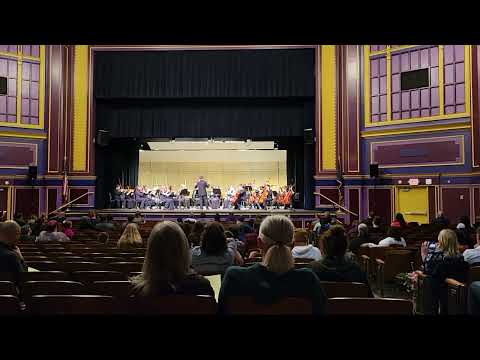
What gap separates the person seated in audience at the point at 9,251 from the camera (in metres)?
3.99

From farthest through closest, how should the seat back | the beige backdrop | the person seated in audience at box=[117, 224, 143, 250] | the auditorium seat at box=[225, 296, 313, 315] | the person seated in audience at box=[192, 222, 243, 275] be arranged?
1. the beige backdrop
2. the person seated in audience at box=[117, 224, 143, 250]
3. the person seated in audience at box=[192, 222, 243, 275]
4. the seat back
5. the auditorium seat at box=[225, 296, 313, 315]

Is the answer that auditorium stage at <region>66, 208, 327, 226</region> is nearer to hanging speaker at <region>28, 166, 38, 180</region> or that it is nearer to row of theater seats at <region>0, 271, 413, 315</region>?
hanging speaker at <region>28, 166, 38, 180</region>

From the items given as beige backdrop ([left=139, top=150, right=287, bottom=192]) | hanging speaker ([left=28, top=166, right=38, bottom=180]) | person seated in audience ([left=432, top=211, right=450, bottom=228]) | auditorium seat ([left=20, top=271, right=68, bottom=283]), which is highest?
beige backdrop ([left=139, top=150, right=287, bottom=192])

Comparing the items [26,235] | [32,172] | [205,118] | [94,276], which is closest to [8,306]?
[94,276]

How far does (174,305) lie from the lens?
250 centimetres

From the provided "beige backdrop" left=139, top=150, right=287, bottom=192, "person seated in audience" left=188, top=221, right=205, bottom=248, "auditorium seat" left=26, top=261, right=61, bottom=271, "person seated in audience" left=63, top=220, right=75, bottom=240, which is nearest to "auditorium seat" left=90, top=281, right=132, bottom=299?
"auditorium seat" left=26, top=261, right=61, bottom=271

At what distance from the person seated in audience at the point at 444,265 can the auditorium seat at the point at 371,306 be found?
2.29 m

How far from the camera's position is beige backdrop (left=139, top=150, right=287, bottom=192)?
77.5 ft

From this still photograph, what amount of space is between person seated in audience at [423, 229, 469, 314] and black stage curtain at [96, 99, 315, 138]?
14707mm

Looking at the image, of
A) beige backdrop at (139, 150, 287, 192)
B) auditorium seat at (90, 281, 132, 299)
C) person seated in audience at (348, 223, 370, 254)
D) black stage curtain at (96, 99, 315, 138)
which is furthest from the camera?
beige backdrop at (139, 150, 287, 192)

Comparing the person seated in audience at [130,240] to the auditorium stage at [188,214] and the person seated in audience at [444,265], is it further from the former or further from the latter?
the auditorium stage at [188,214]

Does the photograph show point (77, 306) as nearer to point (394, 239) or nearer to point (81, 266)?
point (81, 266)
